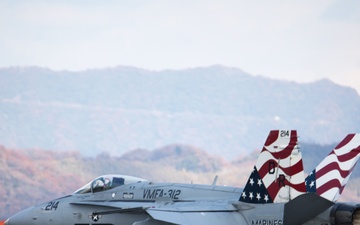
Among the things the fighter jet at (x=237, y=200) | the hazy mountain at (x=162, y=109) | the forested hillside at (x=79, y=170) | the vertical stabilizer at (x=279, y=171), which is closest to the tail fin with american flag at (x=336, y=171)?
the fighter jet at (x=237, y=200)

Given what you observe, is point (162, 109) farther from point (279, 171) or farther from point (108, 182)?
point (279, 171)

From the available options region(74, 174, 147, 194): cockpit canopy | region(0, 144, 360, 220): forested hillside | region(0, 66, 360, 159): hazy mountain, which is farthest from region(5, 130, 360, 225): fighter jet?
region(0, 66, 360, 159): hazy mountain

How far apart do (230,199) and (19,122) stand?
3593cm

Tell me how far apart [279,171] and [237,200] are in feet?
5.60

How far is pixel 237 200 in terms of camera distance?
62.2 feet

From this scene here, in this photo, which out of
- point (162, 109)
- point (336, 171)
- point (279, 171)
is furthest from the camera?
point (162, 109)

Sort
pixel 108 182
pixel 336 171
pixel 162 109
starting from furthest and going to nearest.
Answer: pixel 162 109 → pixel 108 182 → pixel 336 171

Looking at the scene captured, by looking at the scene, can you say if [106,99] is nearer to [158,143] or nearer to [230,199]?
[158,143]

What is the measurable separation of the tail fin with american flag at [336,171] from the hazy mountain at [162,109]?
1107 inches

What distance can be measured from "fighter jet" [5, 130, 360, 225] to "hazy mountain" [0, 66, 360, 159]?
1104 inches

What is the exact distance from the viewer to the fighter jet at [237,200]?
17.4 meters

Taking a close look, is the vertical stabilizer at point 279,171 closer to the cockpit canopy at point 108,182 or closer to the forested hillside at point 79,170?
the cockpit canopy at point 108,182

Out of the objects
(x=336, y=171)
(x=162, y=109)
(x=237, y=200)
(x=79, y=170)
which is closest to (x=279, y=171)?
(x=237, y=200)

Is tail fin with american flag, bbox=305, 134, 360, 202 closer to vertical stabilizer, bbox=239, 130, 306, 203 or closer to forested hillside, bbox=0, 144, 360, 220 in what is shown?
vertical stabilizer, bbox=239, 130, 306, 203
